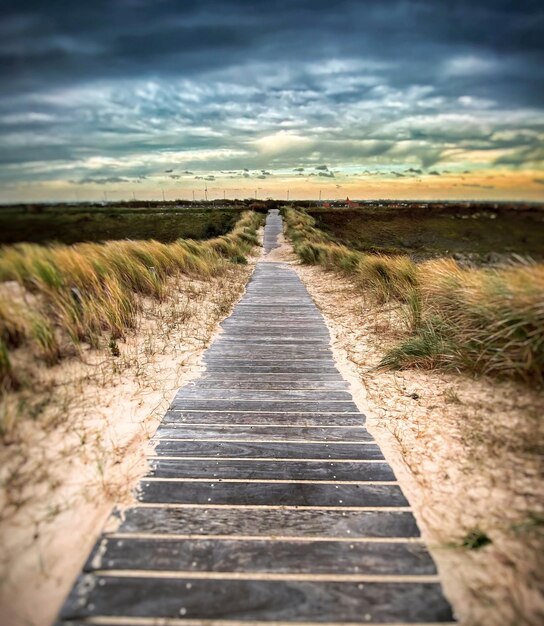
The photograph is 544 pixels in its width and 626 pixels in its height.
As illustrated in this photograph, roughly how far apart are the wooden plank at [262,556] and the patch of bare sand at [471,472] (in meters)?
0.19

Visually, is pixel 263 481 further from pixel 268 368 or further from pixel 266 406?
pixel 268 368

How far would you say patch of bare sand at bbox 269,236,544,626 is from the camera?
1.54 meters

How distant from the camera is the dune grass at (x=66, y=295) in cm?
287

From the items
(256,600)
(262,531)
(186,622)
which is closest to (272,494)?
(262,531)

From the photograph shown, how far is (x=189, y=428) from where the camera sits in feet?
9.25

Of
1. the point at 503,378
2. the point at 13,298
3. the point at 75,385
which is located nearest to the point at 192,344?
the point at 75,385

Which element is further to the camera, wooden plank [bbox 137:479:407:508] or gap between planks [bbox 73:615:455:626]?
wooden plank [bbox 137:479:407:508]

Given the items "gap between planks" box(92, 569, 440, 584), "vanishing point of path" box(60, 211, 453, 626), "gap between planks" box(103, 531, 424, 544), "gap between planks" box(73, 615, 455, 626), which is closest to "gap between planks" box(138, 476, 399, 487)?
"vanishing point of path" box(60, 211, 453, 626)

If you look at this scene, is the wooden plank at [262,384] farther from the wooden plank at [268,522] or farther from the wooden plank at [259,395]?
the wooden plank at [268,522]

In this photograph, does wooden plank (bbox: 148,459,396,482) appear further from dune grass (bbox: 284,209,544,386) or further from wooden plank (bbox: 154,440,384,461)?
dune grass (bbox: 284,209,544,386)

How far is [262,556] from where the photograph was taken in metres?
1.72

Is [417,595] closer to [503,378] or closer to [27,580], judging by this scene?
[27,580]

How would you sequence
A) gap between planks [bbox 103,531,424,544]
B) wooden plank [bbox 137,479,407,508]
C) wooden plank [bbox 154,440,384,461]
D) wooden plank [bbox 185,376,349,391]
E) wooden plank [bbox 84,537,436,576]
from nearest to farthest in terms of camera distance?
wooden plank [bbox 84,537,436,576] → gap between planks [bbox 103,531,424,544] → wooden plank [bbox 137,479,407,508] → wooden plank [bbox 154,440,384,461] → wooden plank [bbox 185,376,349,391]

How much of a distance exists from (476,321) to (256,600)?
3.25m
